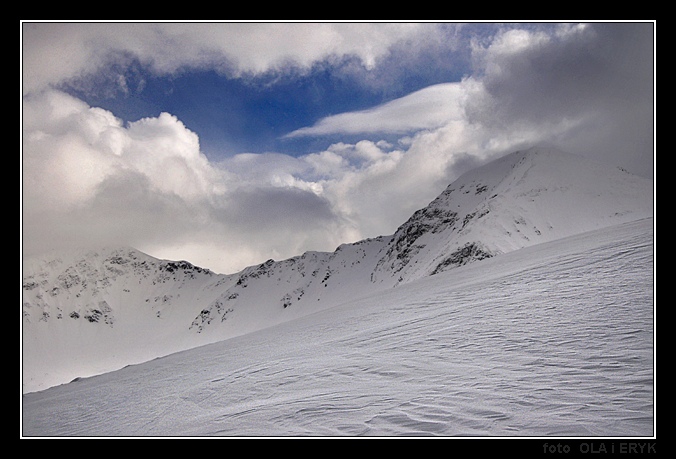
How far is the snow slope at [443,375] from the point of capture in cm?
488

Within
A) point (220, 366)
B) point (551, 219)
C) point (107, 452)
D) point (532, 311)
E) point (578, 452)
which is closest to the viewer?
point (578, 452)

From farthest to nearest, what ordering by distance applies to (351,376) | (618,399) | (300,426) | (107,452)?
(351,376)
(300,426)
(618,399)
(107,452)

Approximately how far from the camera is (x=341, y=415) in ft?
17.7

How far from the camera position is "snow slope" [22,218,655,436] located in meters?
4.88

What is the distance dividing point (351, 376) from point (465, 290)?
23.2 ft

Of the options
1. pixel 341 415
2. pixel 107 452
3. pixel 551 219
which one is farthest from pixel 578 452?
pixel 551 219

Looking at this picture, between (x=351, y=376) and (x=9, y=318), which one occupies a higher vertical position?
(x=9, y=318)

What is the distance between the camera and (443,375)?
6445mm

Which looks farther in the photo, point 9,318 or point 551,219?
point 551,219

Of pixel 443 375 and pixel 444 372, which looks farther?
pixel 444 372

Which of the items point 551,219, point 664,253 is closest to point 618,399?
point 664,253

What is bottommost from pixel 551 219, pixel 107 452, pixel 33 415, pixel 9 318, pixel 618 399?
pixel 33 415

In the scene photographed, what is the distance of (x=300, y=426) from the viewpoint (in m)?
5.28

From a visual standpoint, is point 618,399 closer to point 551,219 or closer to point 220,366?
point 220,366
